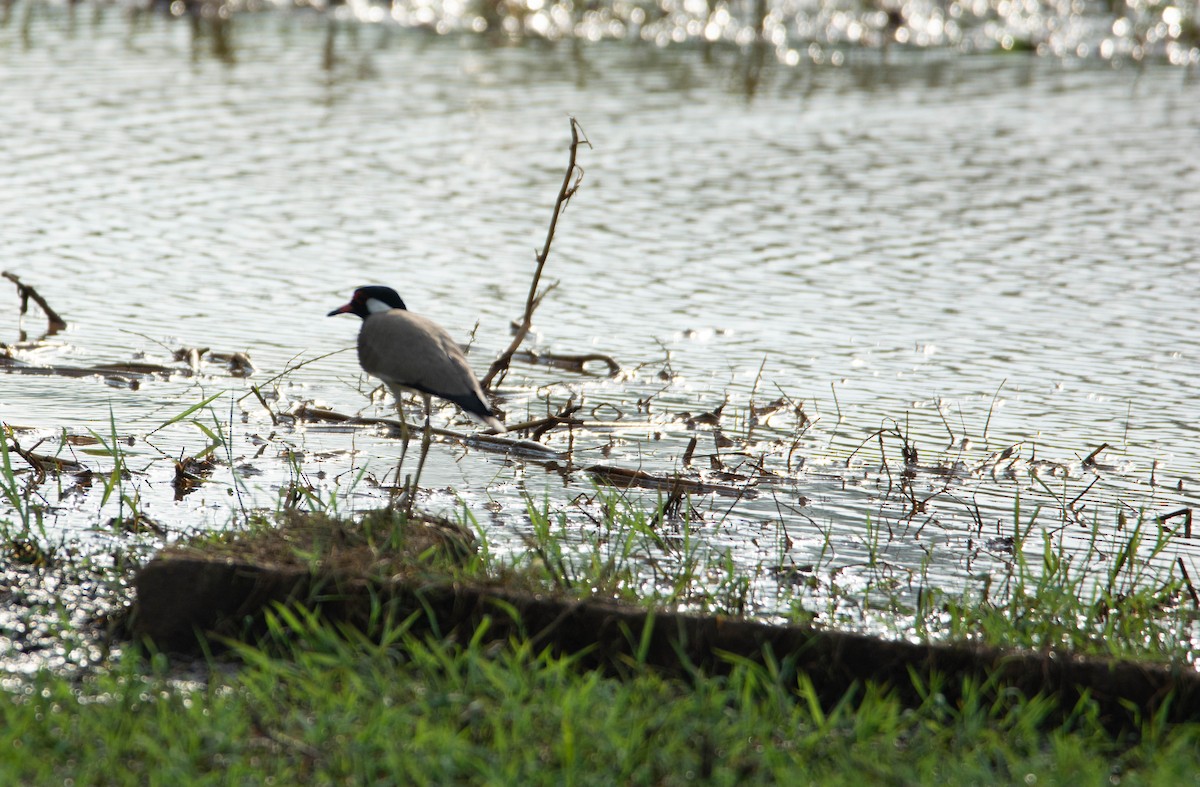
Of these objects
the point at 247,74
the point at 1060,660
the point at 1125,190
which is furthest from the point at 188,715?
the point at 247,74

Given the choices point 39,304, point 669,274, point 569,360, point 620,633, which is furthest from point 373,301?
point 669,274

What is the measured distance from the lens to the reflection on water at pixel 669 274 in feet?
22.1

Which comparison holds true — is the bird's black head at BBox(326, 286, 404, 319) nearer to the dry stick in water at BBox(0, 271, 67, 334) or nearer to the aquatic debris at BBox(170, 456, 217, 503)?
the aquatic debris at BBox(170, 456, 217, 503)

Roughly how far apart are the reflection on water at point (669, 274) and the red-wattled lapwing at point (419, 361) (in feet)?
1.54

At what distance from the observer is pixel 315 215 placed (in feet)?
39.8

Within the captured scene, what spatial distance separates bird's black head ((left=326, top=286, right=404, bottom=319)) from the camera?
7070 millimetres

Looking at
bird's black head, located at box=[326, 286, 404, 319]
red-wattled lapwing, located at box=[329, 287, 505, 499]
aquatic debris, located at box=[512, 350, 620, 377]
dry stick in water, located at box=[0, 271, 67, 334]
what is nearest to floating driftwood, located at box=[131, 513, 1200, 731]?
red-wattled lapwing, located at box=[329, 287, 505, 499]

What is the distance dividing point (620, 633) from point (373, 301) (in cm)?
288

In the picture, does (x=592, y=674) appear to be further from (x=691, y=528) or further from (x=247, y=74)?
(x=247, y=74)

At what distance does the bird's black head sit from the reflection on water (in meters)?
0.60

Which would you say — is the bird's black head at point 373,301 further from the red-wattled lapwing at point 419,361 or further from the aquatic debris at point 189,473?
the aquatic debris at point 189,473

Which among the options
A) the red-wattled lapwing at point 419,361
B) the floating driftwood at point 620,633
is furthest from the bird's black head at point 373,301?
the floating driftwood at point 620,633

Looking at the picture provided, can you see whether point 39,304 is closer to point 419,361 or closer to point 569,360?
point 569,360

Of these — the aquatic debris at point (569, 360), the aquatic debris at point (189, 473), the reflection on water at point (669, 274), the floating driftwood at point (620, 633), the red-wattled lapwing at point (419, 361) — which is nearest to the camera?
the floating driftwood at point (620, 633)
